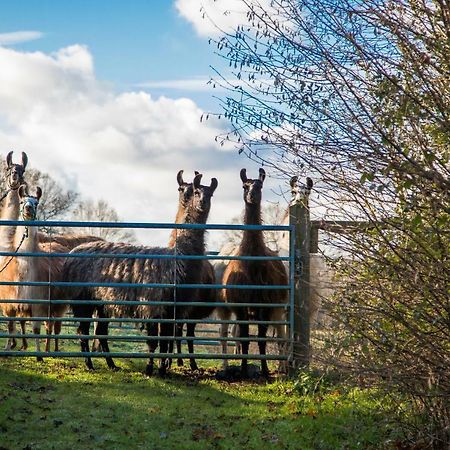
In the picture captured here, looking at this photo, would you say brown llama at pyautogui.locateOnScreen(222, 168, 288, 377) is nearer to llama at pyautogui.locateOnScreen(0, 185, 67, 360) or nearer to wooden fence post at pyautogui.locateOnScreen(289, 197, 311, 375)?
wooden fence post at pyautogui.locateOnScreen(289, 197, 311, 375)

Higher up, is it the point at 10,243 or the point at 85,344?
the point at 10,243

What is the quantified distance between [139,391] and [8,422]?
1905 millimetres

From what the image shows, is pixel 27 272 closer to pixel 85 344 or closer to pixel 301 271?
pixel 85 344

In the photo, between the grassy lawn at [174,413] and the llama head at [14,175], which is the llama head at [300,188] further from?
the llama head at [14,175]

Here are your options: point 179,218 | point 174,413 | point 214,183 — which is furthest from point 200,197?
point 174,413

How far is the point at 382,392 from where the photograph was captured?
6.46 meters

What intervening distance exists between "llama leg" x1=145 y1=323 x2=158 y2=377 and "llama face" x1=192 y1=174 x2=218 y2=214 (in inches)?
63.8

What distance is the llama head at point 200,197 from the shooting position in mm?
10985

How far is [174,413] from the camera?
27.5ft

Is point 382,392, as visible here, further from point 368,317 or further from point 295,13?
point 295,13

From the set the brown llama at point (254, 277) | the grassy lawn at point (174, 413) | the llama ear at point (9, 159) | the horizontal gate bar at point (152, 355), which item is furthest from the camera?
the llama ear at point (9, 159)

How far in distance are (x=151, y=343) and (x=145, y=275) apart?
34.0 inches

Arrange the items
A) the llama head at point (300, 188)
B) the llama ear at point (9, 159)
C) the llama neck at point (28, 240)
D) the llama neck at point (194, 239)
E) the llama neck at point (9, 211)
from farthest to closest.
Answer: the llama ear at point (9, 159) → the llama neck at point (9, 211) → the llama neck at point (28, 240) → the llama neck at point (194, 239) → the llama head at point (300, 188)

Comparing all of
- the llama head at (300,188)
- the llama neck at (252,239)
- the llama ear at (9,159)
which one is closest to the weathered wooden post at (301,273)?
the llama neck at (252,239)
